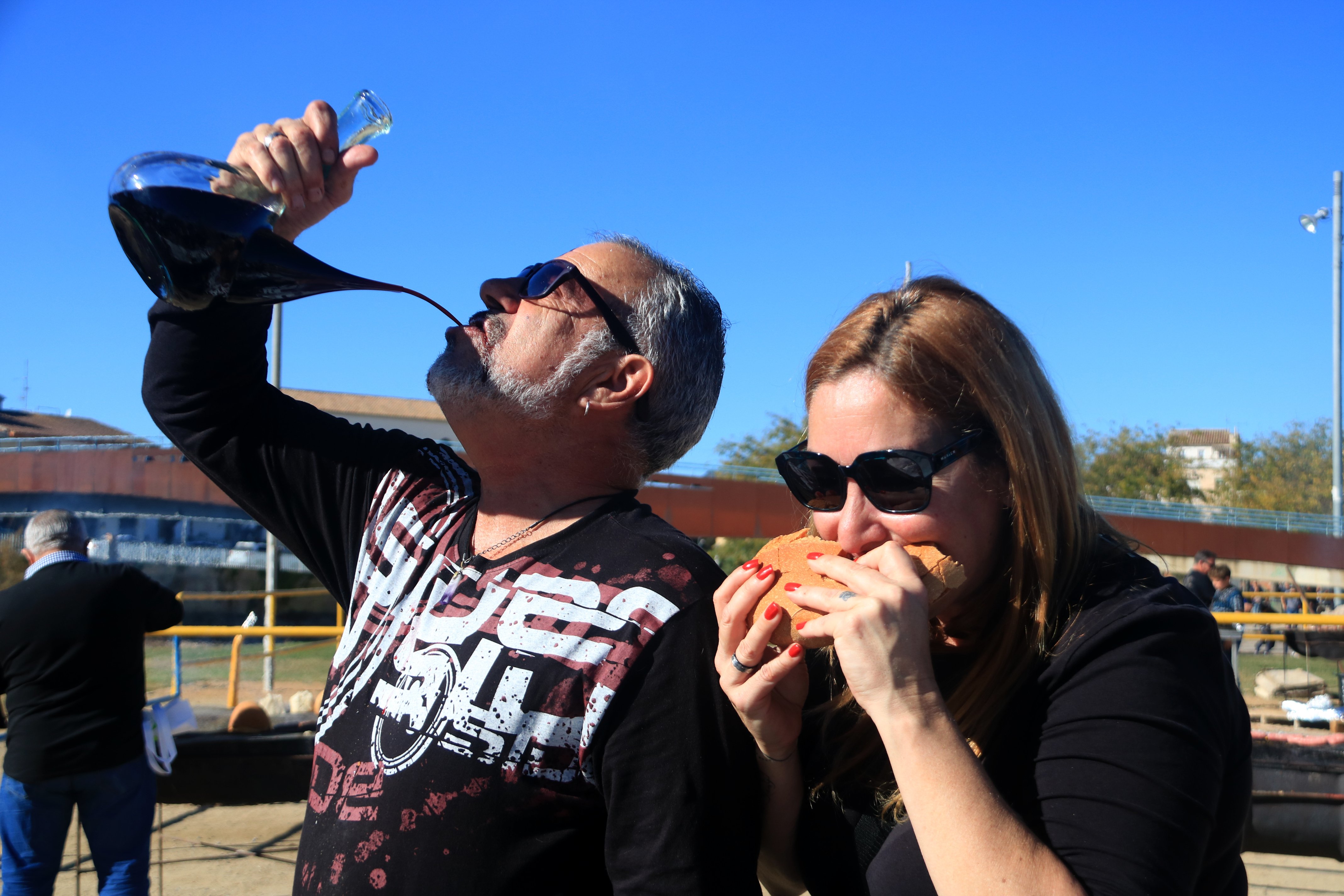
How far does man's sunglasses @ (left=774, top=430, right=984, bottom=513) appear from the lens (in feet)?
5.50

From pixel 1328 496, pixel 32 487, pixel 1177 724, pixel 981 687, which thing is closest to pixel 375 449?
pixel 981 687

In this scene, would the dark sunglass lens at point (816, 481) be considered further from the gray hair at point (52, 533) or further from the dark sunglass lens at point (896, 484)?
the gray hair at point (52, 533)

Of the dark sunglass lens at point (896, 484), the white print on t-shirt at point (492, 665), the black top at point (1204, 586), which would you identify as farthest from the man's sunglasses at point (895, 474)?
the black top at point (1204, 586)

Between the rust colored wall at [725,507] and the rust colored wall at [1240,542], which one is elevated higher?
the rust colored wall at [725,507]

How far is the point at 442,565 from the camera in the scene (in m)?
2.04

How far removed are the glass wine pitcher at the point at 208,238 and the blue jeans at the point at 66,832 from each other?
11.0 ft

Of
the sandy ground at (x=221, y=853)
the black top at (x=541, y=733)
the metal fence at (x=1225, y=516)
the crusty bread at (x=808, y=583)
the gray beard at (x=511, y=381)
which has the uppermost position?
the gray beard at (x=511, y=381)

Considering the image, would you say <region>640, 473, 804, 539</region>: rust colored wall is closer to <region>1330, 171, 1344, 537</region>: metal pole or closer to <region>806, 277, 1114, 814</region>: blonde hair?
<region>1330, 171, 1344, 537</region>: metal pole

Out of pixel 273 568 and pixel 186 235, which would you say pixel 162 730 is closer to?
pixel 186 235

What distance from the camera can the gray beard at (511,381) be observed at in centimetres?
214

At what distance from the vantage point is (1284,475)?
145ft

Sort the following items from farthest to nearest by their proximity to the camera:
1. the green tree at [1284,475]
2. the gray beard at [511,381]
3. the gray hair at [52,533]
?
the green tree at [1284,475]
the gray hair at [52,533]
the gray beard at [511,381]

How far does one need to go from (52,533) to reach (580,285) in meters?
3.97

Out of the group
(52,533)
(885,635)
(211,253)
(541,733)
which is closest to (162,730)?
(52,533)
